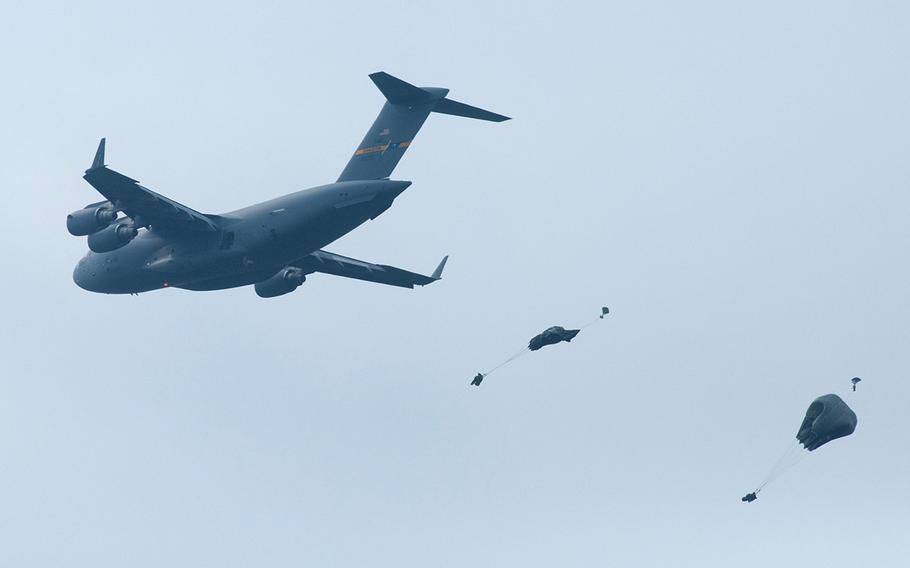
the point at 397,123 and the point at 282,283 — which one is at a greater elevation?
the point at 397,123

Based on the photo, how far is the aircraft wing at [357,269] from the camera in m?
44.2

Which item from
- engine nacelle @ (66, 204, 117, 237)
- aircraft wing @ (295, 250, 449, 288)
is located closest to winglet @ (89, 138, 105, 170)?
engine nacelle @ (66, 204, 117, 237)

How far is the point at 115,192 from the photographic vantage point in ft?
127

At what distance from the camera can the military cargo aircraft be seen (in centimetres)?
3816

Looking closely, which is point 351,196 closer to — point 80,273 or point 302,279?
point 302,279

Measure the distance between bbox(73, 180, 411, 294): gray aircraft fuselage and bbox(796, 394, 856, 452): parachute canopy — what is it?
461 inches

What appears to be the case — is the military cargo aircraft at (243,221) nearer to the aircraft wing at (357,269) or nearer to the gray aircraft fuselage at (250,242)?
the gray aircraft fuselage at (250,242)

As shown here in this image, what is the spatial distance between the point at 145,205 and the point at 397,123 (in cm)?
713

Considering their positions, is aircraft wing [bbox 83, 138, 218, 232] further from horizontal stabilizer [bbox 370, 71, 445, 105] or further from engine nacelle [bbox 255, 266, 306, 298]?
horizontal stabilizer [bbox 370, 71, 445, 105]

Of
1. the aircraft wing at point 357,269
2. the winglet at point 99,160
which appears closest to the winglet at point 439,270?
the aircraft wing at point 357,269

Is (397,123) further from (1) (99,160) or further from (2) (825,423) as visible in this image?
(2) (825,423)

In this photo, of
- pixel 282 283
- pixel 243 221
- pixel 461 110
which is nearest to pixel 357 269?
pixel 282 283

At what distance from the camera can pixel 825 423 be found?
33.5m

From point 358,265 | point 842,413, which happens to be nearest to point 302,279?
point 358,265
